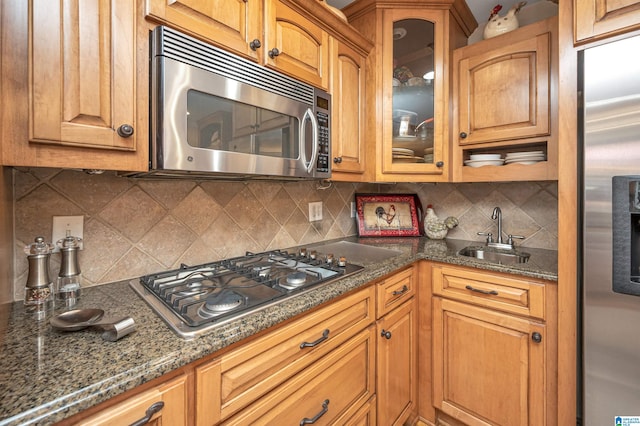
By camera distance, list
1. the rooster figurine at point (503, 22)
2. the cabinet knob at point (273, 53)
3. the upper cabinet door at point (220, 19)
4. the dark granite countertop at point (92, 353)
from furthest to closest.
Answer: the rooster figurine at point (503, 22) → the cabinet knob at point (273, 53) → the upper cabinet door at point (220, 19) → the dark granite countertop at point (92, 353)

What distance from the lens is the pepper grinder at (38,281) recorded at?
2.56ft

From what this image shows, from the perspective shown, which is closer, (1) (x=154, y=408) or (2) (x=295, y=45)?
(1) (x=154, y=408)

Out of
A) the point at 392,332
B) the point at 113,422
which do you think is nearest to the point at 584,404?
the point at 392,332

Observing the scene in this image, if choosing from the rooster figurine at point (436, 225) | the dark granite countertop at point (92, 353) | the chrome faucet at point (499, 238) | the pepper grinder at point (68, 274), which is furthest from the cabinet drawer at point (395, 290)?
the pepper grinder at point (68, 274)

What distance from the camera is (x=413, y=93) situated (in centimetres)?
174

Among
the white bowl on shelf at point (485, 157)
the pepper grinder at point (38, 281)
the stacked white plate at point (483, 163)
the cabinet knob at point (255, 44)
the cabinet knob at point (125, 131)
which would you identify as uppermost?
the cabinet knob at point (255, 44)

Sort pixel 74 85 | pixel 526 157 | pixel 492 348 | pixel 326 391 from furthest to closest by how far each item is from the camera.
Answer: pixel 526 157 < pixel 492 348 < pixel 326 391 < pixel 74 85

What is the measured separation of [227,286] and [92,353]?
44cm

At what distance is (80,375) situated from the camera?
0.52m

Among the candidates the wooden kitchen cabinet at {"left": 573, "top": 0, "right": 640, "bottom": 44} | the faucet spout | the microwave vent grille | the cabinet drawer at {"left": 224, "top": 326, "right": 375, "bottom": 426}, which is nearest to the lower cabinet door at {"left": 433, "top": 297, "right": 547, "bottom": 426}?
the cabinet drawer at {"left": 224, "top": 326, "right": 375, "bottom": 426}

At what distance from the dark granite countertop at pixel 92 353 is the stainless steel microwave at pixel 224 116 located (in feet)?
1.47

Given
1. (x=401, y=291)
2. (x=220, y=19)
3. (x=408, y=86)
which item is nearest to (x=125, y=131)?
(x=220, y=19)

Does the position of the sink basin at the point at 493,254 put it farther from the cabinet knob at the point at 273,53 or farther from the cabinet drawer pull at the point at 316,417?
the cabinet knob at the point at 273,53

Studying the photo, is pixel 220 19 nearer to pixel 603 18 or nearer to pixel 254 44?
pixel 254 44
